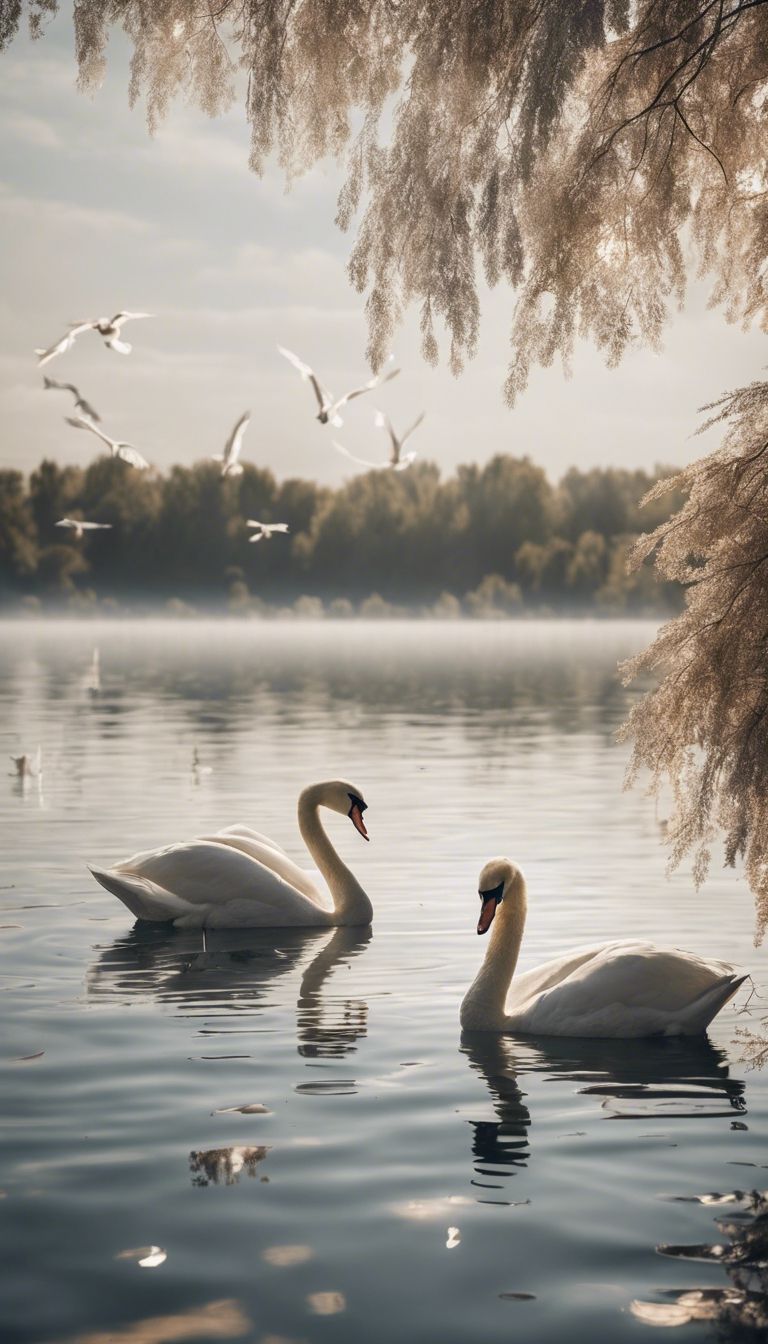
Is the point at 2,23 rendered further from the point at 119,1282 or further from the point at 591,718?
the point at 591,718

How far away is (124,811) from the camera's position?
64.0 ft

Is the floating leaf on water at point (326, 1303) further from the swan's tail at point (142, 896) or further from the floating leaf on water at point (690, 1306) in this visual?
Answer: the swan's tail at point (142, 896)

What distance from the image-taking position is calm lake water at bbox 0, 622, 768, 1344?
18.7ft

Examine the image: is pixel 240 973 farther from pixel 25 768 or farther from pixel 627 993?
pixel 25 768

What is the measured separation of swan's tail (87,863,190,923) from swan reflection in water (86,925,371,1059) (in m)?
0.13

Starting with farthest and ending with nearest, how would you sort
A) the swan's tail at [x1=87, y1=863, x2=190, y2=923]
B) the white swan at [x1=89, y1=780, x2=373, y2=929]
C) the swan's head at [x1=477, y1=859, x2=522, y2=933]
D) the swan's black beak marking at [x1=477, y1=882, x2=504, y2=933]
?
the white swan at [x1=89, y1=780, x2=373, y2=929]
the swan's tail at [x1=87, y1=863, x2=190, y2=923]
the swan's head at [x1=477, y1=859, x2=522, y2=933]
the swan's black beak marking at [x1=477, y1=882, x2=504, y2=933]

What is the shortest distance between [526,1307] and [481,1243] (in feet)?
1.79

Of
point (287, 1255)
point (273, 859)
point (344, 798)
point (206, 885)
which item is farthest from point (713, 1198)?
point (344, 798)

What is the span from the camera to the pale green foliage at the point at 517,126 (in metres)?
7.45

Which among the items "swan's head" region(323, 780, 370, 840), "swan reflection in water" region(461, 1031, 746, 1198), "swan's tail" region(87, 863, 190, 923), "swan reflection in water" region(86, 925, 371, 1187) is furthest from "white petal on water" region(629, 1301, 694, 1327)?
"swan's head" region(323, 780, 370, 840)

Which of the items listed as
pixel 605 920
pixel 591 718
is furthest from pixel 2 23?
pixel 591 718

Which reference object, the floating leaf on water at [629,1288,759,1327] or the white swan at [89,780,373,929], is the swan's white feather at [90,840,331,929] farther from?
the floating leaf on water at [629,1288,759,1327]

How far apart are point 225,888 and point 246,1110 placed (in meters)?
4.95

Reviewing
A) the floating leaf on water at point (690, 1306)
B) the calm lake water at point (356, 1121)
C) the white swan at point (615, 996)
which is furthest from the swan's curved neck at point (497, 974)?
the floating leaf on water at point (690, 1306)
